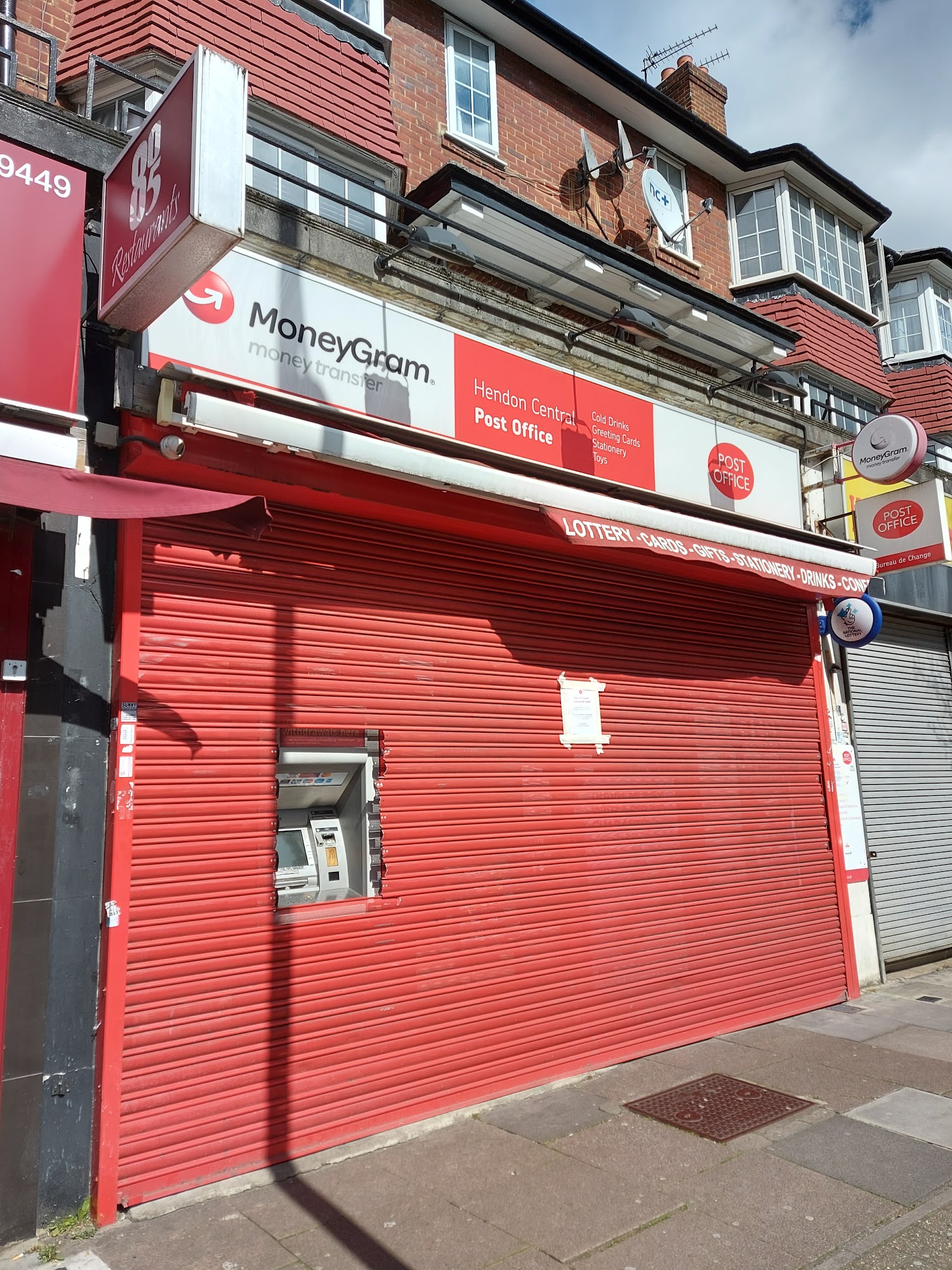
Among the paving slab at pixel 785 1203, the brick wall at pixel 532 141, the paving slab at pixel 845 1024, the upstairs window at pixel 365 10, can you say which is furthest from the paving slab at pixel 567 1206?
the upstairs window at pixel 365 10

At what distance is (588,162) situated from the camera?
A: 11.5 metres

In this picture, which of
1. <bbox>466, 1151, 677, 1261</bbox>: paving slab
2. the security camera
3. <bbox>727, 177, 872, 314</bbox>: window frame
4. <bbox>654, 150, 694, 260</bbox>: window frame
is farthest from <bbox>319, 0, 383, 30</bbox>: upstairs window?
<bbox>466, 1151, 677, 1261</bbox>: paving slab

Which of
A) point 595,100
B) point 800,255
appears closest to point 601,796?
point 595,100

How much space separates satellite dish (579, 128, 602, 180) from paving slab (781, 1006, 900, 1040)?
10175mm

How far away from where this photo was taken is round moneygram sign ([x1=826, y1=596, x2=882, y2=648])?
9914mm

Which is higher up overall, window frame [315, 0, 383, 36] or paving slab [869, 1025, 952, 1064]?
window frame [315, 0, 383, 36]

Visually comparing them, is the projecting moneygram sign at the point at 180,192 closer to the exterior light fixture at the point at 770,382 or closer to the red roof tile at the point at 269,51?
the red roof tile at the point at 269,51

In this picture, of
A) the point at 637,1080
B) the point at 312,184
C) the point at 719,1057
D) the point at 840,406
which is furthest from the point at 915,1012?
the point at 840,406

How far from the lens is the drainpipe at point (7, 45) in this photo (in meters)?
5.72

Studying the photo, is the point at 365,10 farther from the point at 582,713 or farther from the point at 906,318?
the point at 906,318

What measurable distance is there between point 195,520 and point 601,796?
4008mm

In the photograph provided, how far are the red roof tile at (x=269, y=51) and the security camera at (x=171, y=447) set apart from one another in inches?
138

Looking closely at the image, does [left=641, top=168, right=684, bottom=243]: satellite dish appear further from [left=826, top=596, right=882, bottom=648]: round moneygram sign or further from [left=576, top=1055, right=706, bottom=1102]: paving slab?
[left=576, top=1055, right=706, bottom=1102]: paving slab

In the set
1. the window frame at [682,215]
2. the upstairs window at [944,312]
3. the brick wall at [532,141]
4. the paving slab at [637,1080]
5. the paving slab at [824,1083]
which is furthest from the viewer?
the upstairs window at [944,312]
